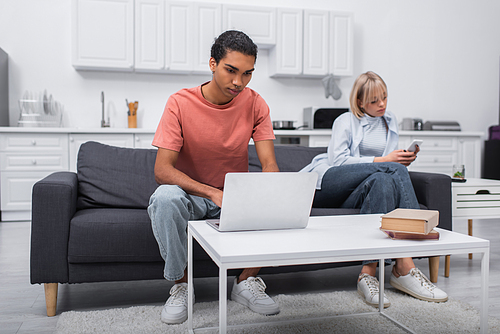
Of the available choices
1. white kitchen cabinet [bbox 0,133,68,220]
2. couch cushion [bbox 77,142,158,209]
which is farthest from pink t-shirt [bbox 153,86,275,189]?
white kitchen cabinet [bbox 0,133,68,220]

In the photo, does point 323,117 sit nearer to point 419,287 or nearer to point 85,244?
point 419,287

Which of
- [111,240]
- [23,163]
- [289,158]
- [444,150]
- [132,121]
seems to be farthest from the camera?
[444,150]

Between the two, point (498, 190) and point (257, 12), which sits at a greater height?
point (257, 12)

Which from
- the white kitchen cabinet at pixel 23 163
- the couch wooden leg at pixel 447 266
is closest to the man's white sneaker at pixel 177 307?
the couch wooden leg at pixel 447 266

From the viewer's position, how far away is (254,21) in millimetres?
4406

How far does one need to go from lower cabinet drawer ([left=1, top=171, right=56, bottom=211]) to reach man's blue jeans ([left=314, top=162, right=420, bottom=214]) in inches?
107

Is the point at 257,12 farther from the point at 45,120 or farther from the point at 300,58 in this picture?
the point at 45,120

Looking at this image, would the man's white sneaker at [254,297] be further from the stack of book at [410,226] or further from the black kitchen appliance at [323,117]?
the black kitchen appliance at [323,117]

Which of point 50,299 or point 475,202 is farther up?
point 475,202

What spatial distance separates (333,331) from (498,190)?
1302 mm

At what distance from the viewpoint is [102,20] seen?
4.04 metres

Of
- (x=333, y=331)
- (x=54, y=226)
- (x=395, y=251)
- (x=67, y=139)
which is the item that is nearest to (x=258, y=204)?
(x=395, y=251)

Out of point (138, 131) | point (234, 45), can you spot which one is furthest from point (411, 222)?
point (138, 131)

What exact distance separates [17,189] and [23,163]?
0.23 m
